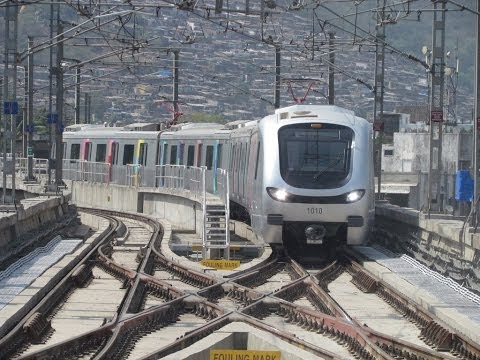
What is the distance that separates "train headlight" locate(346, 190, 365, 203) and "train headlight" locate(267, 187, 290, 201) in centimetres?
108

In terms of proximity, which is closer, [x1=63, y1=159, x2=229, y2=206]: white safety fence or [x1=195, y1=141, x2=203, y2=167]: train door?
[x1=63, y1=159, x2=229, y2=206]: white safety fence

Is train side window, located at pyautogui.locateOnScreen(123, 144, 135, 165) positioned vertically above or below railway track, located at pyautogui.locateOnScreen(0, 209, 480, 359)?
above

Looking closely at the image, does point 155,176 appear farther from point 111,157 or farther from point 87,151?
point 87,151

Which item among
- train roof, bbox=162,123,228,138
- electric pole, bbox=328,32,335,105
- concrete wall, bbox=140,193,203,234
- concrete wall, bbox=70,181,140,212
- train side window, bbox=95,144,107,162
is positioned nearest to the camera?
concrete wall, bbox=140,193,203,234

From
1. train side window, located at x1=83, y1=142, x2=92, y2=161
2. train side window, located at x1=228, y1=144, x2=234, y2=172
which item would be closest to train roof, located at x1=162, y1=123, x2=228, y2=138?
train side window, located at x1=228, y1=144, x2=234, y2=172

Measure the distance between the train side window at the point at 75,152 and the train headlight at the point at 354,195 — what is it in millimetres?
32786

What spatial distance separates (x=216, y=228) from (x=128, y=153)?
80.3 ft

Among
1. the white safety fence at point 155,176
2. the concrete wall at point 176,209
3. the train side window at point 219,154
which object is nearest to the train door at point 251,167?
the white safety fence at point 155,176

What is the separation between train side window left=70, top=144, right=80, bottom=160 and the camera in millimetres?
56281

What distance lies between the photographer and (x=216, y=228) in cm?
2755

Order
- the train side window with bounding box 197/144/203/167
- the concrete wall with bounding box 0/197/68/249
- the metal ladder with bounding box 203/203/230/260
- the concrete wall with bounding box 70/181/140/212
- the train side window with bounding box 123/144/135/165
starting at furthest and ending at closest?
1. the train side window with bounding box 123/144/135/165
2. the concrete wall with bounding box 70/181/140/212
3. the train side window with bounding box 197/144/203/167
4. the metal ladder with bounding box 203/203/230/260
5. the concrete wall with bounding box 0/197/68/249

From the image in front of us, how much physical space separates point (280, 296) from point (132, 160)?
1297 inches

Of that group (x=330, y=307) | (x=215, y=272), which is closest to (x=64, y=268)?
(x=215, y=272)

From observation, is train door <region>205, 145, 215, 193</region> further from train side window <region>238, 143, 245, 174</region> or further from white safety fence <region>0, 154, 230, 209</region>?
train side window <region>238, 143, 245, 174</region>
